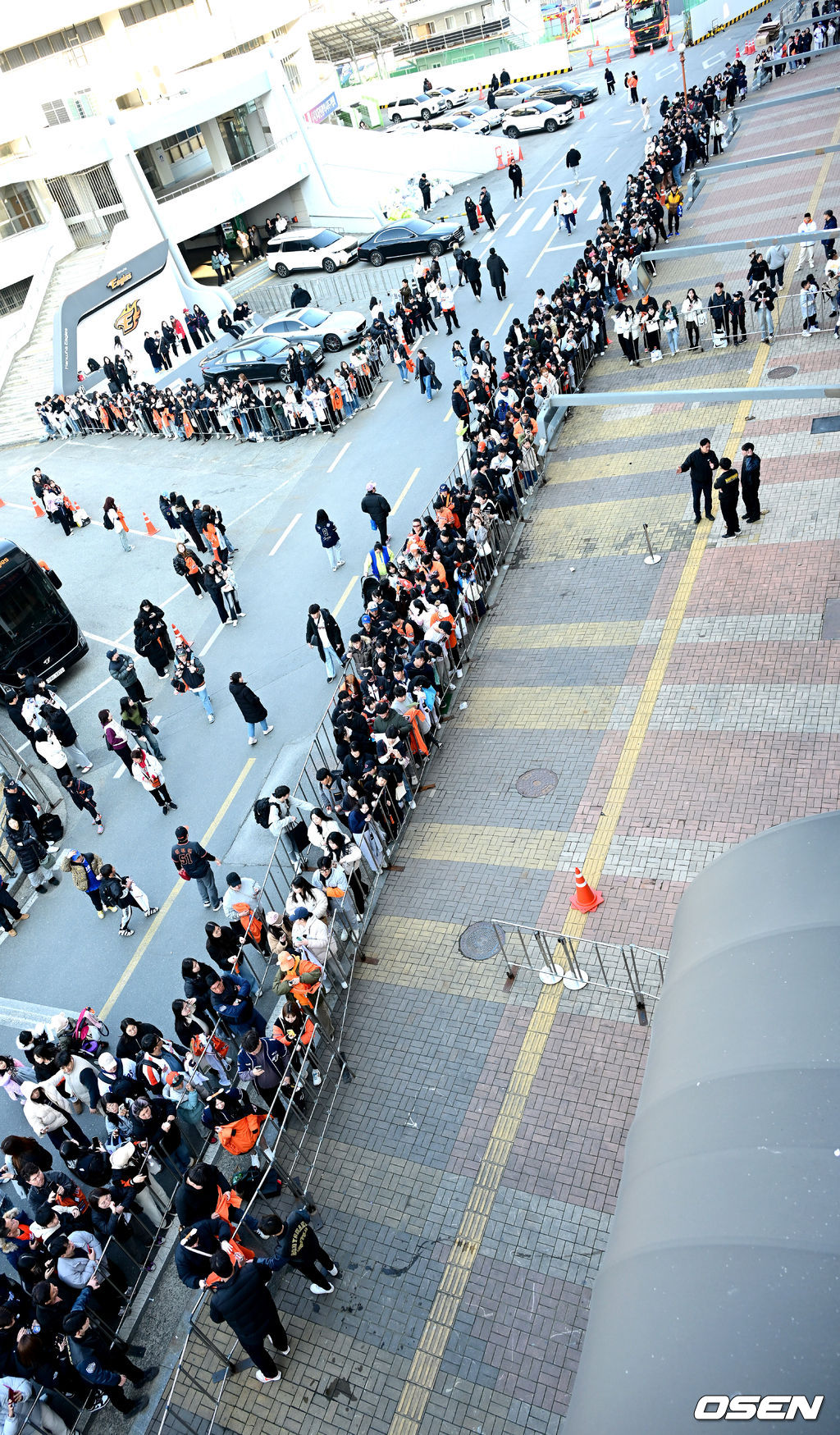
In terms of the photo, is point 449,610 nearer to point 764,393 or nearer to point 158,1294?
point 764,393

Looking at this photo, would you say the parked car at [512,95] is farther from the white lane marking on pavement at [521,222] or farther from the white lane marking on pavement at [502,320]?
the white lane marking on pavement at [502,320]

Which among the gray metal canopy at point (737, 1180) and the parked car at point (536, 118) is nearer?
the gray metal canopy at point (737, 1180)

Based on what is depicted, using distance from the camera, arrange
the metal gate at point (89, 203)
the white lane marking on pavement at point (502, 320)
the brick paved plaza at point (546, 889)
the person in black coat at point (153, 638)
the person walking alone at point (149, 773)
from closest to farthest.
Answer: the brick paved plaza at point (546, 889) → the person walking alone at point (149, 773) → the person in black coat at point (153, 638) → the white lane marking on pavement at point (502, 320) → the metal gate at point (89, 203)

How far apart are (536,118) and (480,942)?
43590 millimetres

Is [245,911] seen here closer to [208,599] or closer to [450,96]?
[208,599]

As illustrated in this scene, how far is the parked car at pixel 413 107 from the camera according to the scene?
49094 millimetres

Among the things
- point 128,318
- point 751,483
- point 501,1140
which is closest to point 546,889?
point 501,1140

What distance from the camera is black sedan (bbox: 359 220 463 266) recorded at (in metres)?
32.7

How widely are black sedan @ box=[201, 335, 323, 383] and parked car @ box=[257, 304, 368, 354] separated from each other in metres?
0.61

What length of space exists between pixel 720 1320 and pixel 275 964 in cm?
755

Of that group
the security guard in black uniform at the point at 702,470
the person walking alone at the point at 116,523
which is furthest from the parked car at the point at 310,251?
the security guard in black uniform at the point at 702,470

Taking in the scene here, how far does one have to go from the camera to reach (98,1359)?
701cm

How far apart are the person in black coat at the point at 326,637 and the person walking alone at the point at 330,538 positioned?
9.31 feet

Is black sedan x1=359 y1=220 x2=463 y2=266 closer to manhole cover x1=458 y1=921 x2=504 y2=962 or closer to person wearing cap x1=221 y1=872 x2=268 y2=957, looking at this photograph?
person wearing cap x1=221 y1=872 x2=268 y2=957
